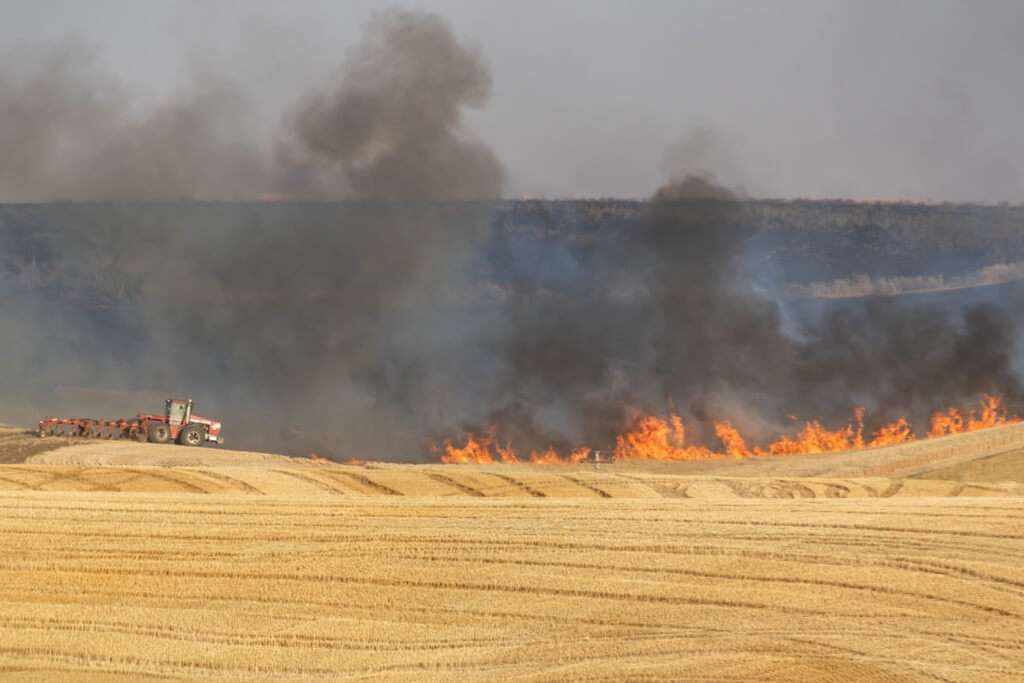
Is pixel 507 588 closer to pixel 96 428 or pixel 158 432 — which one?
pixel 158 432

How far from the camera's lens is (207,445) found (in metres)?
30.7

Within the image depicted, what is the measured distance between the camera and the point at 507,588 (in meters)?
4.33

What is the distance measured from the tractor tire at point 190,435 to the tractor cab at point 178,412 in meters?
0.37

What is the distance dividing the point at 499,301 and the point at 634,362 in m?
6.71

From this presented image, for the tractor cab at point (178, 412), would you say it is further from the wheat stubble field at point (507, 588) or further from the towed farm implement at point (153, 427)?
the wheat stubble field at point (507, 588)

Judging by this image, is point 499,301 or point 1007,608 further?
point 499,301

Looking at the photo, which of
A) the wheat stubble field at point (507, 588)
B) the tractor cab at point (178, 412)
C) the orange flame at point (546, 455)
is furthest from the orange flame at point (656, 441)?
the wheat stubble field at point (507, 588)

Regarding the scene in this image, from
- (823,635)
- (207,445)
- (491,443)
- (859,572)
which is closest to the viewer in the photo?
(823,635)

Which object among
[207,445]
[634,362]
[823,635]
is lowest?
[823,635]

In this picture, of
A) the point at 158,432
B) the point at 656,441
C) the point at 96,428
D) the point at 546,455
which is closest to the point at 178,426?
the point at 158,432

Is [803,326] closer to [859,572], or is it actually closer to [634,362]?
[634,362]

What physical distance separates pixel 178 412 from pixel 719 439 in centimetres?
1759

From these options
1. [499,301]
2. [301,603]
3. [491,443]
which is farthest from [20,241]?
[301,603]

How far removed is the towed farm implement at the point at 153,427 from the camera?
29.5 meters
